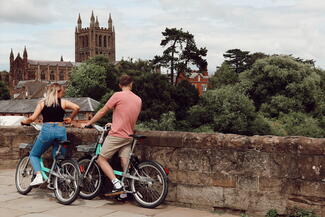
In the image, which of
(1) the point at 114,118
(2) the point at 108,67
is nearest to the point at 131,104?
(1) the point at 114,118

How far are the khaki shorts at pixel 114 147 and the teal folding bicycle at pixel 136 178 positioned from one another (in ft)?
0.34

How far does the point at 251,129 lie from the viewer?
160 ft

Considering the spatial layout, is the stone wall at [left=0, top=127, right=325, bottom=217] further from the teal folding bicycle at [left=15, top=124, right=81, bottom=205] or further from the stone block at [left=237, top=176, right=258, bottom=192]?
the teal folding bicycle at [left=15, top=124, right=81, bottom=205]

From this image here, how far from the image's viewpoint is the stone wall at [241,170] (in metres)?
5.64

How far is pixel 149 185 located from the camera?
639 cm

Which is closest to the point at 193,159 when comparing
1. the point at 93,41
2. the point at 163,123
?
the point at 163,123

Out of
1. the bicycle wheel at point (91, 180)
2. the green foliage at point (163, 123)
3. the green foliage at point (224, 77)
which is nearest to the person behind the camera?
the bicycle wheel at point (91, 180)

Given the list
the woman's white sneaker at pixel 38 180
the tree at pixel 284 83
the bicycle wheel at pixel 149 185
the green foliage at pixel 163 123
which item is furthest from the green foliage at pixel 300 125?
the woman's white sneaker at pixel 38 180

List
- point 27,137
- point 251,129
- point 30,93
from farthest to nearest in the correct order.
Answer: point 30,93, point 251,129, point 27,137

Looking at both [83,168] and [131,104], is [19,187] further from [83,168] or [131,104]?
[131,104]

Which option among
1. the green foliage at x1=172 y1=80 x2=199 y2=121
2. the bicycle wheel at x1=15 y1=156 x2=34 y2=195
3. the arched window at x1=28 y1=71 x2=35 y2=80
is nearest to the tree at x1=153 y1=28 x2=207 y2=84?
the green foliage at x1=172 y1=80 x2=199 y2=121

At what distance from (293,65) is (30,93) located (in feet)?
285

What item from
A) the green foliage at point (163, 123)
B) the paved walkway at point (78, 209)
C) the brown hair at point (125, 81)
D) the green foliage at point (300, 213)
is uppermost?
the brown hair at point (125, 81)

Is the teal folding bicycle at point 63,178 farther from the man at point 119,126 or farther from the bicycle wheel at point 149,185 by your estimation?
the bicycle wheel at point 149,185
